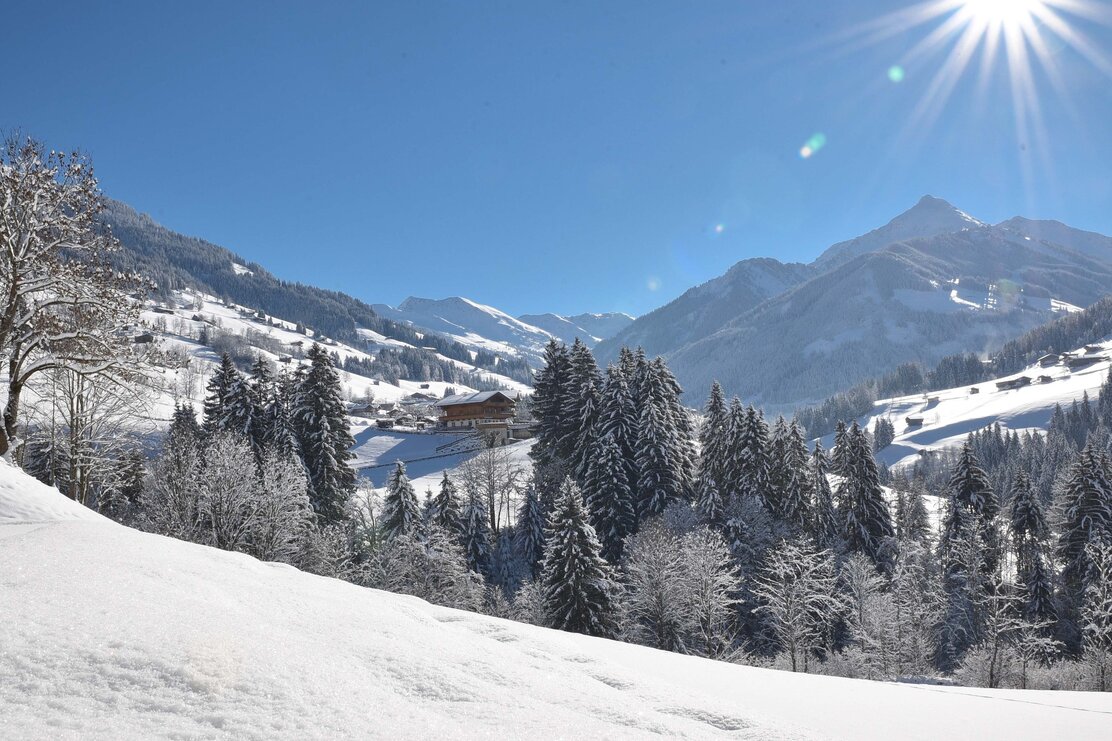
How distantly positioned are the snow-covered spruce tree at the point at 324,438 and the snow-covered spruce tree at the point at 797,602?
98.4ft

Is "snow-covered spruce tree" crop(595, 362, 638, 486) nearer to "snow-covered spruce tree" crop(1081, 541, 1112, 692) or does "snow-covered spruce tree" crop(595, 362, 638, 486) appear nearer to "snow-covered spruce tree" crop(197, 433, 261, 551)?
"snow-covered spruce tree" crop(197, 433, 261, 551)

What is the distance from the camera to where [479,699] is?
5.06 metres

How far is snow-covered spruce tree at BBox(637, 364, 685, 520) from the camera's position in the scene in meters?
46.9

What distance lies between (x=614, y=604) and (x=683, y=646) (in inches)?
230

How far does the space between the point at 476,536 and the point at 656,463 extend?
52.9ft

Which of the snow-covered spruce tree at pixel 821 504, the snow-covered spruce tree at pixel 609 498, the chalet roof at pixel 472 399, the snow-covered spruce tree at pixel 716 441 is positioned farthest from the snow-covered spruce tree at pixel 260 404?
the chalet roof at pixel 472 399

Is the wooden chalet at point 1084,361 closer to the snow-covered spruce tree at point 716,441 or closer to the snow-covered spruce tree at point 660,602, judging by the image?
the snow-covered spruce tree at point 716,441

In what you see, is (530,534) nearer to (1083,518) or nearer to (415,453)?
(415,453)

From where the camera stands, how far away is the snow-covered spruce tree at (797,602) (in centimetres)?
3381

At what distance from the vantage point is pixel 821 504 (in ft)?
168

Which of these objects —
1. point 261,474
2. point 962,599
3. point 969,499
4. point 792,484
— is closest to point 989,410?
point 969,499

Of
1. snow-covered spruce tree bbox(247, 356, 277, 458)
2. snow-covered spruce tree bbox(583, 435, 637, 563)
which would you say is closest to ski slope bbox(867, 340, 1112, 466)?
snow-covered spruce tree bbox(583, 435, 637, 563)

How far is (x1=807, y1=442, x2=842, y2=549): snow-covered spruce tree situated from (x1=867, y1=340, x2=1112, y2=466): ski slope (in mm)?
112021

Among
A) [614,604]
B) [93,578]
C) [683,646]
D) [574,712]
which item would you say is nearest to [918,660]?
[683,646]
